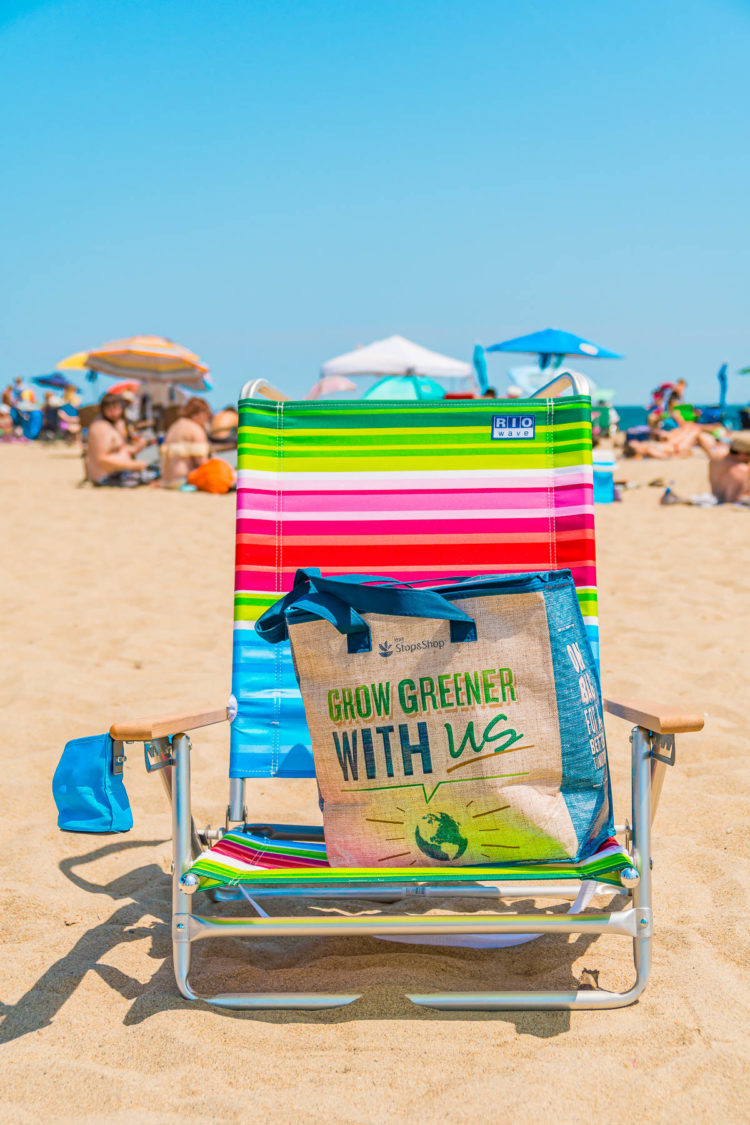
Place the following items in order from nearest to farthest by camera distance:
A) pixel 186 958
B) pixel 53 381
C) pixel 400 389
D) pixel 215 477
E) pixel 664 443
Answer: pixel 186 958
pixel 215 477
pixel 400 389
pixel 664 443
pixel 53 381

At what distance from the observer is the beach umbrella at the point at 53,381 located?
26.0m

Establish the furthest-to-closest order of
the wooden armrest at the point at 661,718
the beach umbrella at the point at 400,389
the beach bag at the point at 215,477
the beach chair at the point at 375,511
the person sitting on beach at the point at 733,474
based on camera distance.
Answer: the beach umbrella at the point at 400,389
the beach bag at the point at 215,477
the person sitting on beach at the point at 733,474
the beach chair at the point at 375,511
the wooden armrest at the point at 661,718

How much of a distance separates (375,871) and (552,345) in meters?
11.2

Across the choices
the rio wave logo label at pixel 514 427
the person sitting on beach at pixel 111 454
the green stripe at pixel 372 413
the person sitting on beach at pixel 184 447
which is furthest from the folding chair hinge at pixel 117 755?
the person sitting on beach at pixel 111 454

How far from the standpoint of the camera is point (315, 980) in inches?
75.6

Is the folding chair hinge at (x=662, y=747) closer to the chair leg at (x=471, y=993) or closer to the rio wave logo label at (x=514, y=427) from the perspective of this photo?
the chair leg at (x=471, y=993)

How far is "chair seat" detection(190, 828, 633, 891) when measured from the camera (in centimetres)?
166

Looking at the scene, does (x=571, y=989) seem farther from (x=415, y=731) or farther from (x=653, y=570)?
(x=653, y=570)

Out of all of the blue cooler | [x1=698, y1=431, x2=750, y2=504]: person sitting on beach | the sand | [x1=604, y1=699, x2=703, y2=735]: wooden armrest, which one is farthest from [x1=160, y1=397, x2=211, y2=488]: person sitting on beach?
[x1=604, y1=699, x2=703, y2=735]: wooden armrest

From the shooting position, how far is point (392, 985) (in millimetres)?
1865

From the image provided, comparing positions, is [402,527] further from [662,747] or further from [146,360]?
[146,360]

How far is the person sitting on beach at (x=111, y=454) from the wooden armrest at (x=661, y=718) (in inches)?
404

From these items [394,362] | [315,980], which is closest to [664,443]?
[394,362]

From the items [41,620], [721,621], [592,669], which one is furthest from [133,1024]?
[721,621]
